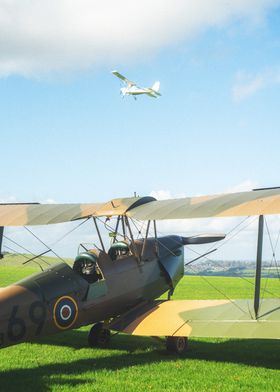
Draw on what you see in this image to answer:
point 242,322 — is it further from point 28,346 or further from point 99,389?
point 28,346

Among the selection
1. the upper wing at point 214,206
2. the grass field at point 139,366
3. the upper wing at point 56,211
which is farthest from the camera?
the upper wing at point 56,211

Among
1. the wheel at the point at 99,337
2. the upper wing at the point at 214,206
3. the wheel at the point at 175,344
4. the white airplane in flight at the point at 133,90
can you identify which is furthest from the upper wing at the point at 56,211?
the white airplane in flight at the point at 133,90

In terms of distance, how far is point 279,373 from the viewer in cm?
788

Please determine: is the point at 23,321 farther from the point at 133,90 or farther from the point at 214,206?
the point at 133,90

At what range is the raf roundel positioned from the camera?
8234 mm

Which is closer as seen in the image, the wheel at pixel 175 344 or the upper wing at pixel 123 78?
the wheel at pixel 175 344

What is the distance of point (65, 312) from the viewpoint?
8.39 metres

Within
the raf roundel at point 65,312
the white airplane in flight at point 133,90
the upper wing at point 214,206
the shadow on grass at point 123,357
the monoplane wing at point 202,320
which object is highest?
the white airplane in flight at point 133,90

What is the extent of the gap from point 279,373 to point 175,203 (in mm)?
3445

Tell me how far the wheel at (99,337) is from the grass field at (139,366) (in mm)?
203

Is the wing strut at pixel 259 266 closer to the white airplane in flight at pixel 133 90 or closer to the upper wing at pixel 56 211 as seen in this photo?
the upper wing at pixel 56 211

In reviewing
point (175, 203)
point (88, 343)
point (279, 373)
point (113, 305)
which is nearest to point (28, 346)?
point (88, 343)

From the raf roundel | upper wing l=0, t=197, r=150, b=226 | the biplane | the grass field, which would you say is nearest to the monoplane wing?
the biplane

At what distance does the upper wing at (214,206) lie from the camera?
812 cm
